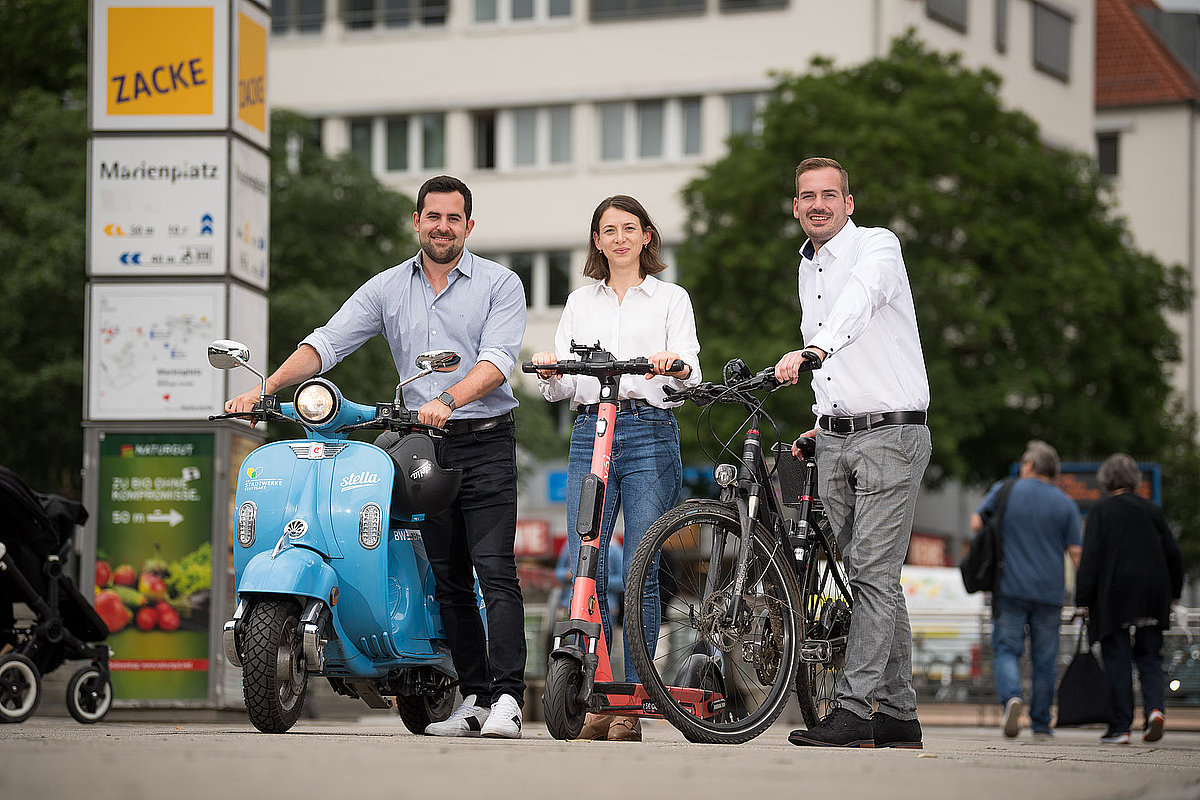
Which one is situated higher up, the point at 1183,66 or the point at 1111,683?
the point at 1183,66

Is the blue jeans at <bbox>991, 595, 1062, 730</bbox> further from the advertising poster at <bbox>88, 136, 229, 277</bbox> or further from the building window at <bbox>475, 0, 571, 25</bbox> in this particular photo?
the building window at <bbox>475, 0, 571, 25</bbox>

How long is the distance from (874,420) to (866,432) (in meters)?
0.06

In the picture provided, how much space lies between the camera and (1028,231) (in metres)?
39.3

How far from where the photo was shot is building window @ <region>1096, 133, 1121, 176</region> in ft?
196

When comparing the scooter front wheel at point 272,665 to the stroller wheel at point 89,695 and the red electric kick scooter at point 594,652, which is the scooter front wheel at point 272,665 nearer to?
the red electric kick scooter at point 594,652

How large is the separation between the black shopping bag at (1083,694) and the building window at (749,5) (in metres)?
37.0

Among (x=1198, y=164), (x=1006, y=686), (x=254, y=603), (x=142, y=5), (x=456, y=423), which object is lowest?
(x=1006, y=686)

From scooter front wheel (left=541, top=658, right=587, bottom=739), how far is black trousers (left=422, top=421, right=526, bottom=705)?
95 centimetres

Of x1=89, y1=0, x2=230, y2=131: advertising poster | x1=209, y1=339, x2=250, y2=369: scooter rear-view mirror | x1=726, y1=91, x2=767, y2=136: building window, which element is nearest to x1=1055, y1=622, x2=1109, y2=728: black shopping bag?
x1=89, y1=0, x2=230, y2=131: advertising poster

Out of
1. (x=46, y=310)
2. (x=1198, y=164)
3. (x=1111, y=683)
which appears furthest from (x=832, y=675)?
(x=1198, y=164)

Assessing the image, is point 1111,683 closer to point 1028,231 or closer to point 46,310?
point 46,310

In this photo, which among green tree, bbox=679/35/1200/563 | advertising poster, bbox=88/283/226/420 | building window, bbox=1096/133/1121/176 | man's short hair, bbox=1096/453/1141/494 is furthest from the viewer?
building window, bbox=1096/133/1121/176

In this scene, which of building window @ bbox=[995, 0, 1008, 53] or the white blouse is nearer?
the white blouse

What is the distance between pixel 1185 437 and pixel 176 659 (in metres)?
34.7
